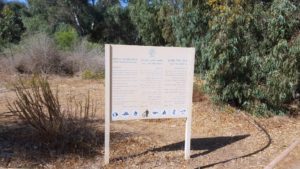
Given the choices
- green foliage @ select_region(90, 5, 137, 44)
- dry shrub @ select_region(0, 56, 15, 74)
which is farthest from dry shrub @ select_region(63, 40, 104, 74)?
green foliage @ select_region(90, 5, 137, 44)

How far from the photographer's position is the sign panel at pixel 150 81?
6.48 meters

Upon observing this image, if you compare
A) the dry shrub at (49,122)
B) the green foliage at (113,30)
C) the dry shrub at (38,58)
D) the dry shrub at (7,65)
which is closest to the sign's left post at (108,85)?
the dry shrub at (49,122)

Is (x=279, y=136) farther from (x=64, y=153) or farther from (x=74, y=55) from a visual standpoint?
(x=74, y=55)

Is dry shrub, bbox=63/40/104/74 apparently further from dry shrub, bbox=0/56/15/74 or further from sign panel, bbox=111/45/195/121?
sign panel, bbox=111/45/195/121

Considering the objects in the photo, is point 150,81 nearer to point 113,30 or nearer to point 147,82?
point 147,82

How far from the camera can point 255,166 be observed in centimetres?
711

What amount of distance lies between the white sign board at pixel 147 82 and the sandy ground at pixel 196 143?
69 cm

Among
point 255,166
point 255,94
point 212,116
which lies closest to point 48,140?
point 255,166

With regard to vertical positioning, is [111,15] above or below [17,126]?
above

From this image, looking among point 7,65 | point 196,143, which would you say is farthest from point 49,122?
point 7,65

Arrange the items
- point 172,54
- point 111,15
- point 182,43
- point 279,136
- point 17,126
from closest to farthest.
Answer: point 172,54
point 17,126
point 279,136
point 182,43
point 111,15

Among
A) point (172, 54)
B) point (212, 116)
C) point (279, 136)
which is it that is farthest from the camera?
point (212, 116)

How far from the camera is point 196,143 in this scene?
8289 millimetres

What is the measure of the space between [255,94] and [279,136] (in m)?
1.68
